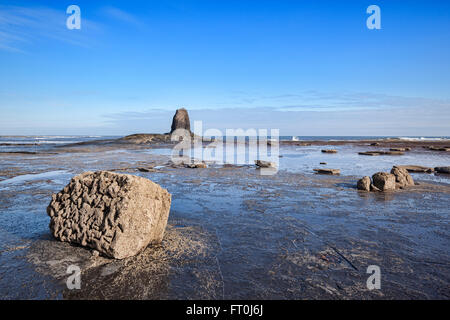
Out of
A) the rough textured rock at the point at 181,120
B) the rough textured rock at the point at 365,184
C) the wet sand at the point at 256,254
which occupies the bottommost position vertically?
the wet sand at the point at 256,254

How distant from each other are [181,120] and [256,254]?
80.0m

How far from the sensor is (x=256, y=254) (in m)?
4.38

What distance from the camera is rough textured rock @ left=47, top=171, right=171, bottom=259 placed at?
14.0ft

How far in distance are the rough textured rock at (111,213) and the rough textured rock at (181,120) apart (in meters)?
76.7

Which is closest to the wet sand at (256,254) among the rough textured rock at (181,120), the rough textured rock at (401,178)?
the rough textured rock at (401,178)

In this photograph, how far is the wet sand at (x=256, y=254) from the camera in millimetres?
3350

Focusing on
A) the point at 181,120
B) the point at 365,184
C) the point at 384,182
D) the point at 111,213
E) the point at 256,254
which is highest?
the point at 181,120

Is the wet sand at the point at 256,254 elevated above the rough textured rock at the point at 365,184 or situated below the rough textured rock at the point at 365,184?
below

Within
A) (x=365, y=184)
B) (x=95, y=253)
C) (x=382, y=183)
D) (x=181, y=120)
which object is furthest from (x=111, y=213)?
(x=181, y=120)

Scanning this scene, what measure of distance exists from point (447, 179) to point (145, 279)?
14578 mm

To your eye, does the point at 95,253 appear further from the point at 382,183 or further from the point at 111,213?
the point at 382,183

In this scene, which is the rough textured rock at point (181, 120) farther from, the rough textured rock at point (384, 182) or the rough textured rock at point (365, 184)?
the rough textured rock at point (384, 182)
